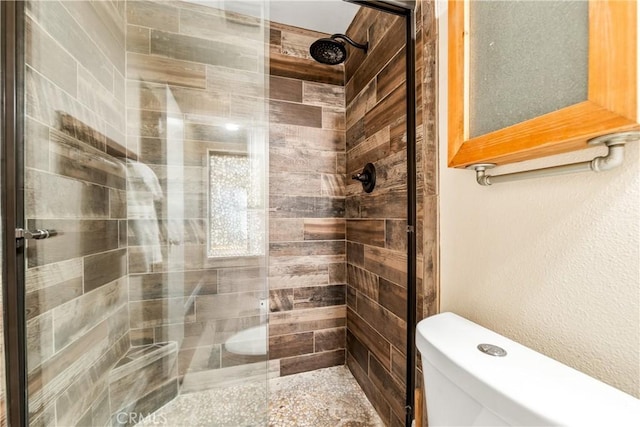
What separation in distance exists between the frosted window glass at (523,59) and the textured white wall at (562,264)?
13cm

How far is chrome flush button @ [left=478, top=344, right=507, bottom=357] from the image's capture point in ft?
1.77

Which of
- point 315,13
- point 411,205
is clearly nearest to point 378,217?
point 411,205

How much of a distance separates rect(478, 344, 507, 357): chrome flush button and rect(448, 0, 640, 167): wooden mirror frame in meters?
0.42

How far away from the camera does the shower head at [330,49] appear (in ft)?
4.43

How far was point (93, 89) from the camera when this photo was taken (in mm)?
1109

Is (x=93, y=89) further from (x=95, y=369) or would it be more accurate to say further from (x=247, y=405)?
(x=247, y=405)

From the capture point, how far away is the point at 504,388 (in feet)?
1.45

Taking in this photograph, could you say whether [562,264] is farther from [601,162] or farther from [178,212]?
[178,212]

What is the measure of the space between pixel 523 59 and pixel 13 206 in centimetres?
138

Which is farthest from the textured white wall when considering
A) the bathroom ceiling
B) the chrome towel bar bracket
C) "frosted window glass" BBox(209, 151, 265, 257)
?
the bathroom ceiling

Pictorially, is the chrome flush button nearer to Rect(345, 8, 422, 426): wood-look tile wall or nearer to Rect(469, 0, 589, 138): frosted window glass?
Rect(345, 8, 422, 426): wood-look tile wall

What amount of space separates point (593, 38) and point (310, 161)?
53.8 inches

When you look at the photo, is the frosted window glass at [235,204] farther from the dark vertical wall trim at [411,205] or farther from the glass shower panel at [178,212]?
the dark vertical wall trim at [411,205]

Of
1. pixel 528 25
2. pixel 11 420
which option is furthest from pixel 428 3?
pixel 11 420
